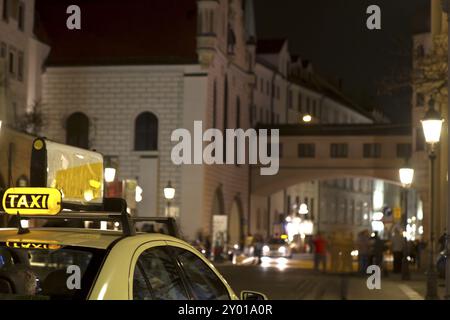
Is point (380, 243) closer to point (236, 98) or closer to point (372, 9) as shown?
point (372, 9)

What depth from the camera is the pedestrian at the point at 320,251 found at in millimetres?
35344

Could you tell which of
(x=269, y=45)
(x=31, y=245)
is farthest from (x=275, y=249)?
(x=31, y=245)

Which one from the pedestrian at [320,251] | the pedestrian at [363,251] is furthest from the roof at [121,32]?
the pedestrian at [363,251]

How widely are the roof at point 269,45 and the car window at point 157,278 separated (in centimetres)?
8276

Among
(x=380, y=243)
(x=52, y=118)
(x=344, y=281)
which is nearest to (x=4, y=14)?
(x=52, y=118)

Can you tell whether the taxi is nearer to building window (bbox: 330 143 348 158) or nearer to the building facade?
the building facade

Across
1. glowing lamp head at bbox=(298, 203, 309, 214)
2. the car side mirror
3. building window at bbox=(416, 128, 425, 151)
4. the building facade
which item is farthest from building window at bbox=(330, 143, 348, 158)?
the car side mirror

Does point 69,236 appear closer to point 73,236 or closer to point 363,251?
point 73,236

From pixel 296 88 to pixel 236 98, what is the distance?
21503 millimetres

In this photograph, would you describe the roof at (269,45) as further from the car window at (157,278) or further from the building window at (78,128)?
the car window at (157,278)

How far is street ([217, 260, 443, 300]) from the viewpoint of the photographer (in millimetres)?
25828

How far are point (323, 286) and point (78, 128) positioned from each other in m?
37.3

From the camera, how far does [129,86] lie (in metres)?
65.8

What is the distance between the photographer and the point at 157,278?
20.1 ft
